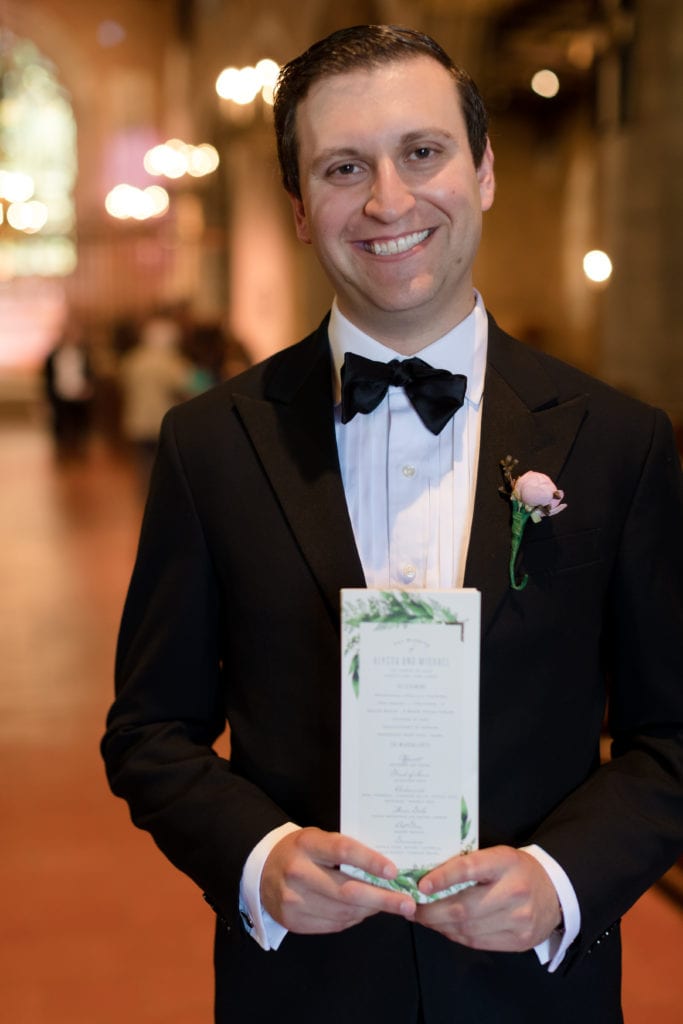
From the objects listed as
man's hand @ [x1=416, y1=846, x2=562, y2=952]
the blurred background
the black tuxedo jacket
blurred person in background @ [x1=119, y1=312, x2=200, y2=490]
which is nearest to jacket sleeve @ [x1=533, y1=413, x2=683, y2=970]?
the black tuxedo jacket

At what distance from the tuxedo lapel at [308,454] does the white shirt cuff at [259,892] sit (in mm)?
303

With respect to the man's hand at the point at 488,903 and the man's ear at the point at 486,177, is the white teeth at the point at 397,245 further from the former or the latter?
the man's hand at the point at 488,903

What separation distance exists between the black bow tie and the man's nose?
213 mm

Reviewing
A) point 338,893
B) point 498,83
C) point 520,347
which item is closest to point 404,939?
point 338,893

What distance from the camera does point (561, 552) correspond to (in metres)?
1.75

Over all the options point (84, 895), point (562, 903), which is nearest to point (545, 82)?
point (84, 895)

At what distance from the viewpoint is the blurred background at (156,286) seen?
428 centimetres

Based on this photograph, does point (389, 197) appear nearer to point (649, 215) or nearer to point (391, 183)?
point (391, 183)

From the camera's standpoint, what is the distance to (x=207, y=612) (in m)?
1.87

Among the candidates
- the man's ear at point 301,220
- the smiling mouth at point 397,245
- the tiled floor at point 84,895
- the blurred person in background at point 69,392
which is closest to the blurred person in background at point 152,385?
the tiled floor at point 84,895

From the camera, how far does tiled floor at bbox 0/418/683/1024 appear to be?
150 inches

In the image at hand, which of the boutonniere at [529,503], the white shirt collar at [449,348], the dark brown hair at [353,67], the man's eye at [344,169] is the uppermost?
the dark brown hair at [353,67]

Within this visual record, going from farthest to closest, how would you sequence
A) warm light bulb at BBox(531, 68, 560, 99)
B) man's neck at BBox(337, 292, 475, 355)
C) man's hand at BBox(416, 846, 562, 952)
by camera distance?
warm light bulb at BBox(531, 68, 560, 99)
man's neck at BBox(337, 292, 475, 355)
man's hand at BBox(416, 846, 562, 952)

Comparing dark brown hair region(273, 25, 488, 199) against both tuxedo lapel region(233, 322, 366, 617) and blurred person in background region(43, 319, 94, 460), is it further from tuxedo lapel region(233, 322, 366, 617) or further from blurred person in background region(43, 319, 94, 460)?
blurred person in background region(43, 319, 94, 460)
